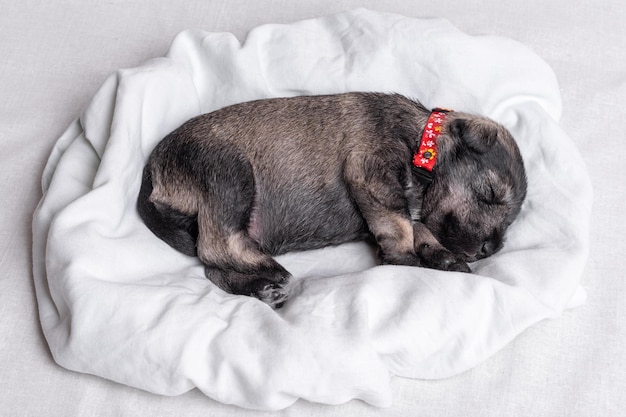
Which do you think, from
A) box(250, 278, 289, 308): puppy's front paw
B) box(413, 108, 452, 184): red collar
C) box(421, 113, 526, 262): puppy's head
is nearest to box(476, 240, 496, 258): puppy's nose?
box(421, 113, 526, 262): puppy's head

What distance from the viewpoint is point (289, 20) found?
504 cm

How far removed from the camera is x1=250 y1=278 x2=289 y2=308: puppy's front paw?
3547 mm

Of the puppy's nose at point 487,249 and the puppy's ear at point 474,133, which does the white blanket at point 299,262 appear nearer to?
the puppy's nose at point 487,249

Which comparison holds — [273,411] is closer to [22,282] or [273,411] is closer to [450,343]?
[450,343]

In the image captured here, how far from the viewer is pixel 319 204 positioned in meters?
3.75

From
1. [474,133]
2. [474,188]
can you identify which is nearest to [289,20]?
[474,133]

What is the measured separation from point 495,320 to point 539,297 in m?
0.23

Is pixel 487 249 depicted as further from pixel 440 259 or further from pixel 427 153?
pixel 427 153

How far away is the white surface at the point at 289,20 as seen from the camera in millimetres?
3297

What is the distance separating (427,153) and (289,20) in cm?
168

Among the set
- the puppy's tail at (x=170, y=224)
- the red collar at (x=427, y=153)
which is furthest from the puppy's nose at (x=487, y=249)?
the puppy's tail at (x=170, y=224)

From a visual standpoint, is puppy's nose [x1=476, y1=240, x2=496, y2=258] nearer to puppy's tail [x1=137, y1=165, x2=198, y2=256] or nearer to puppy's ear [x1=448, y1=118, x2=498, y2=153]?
puppy's ear [x1=448, y1=118, x2=498, y2=153]

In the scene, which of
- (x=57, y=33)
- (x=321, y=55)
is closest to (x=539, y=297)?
(x=321, y=55)

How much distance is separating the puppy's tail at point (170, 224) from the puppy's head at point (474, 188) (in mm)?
1022
